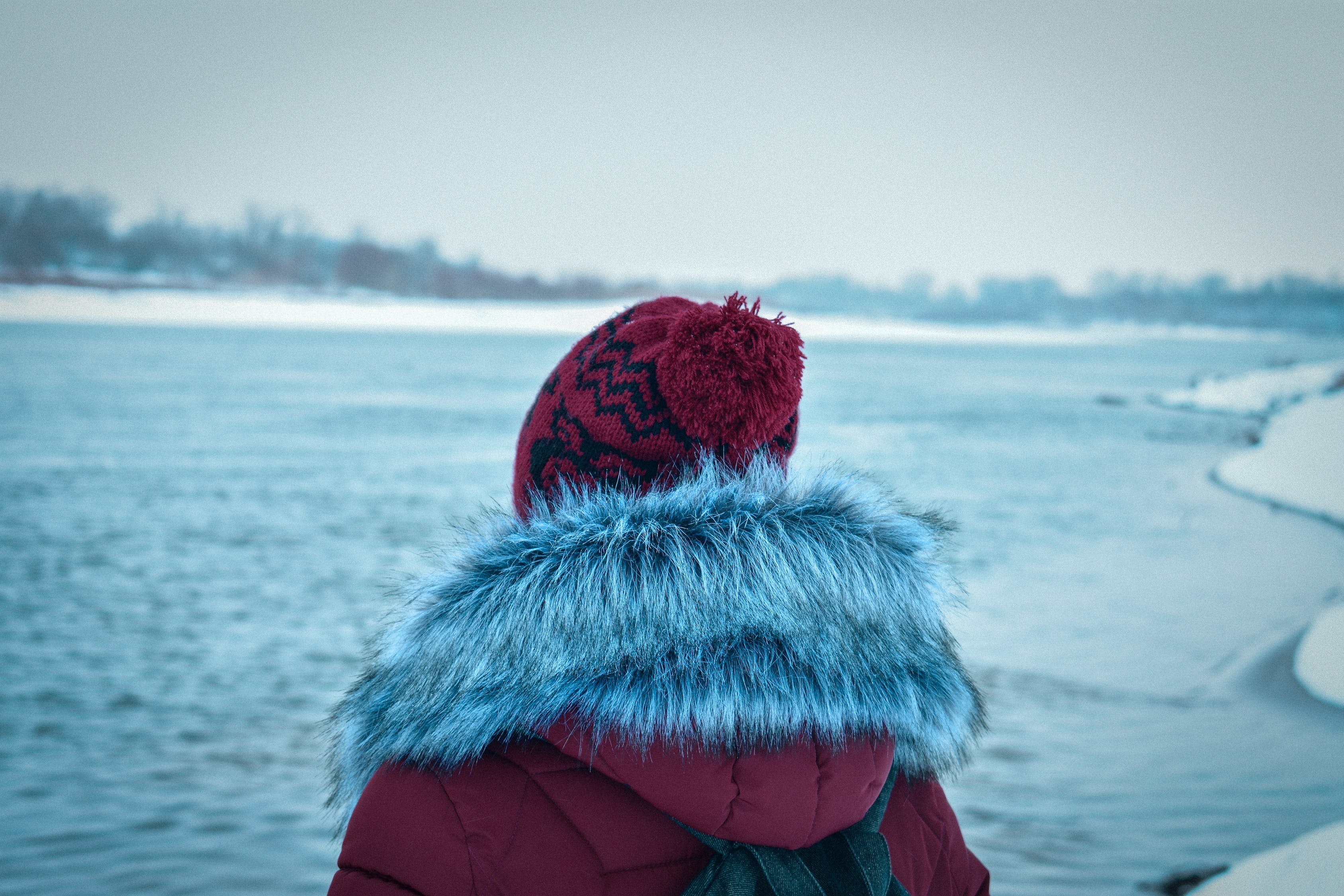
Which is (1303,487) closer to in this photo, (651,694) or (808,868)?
Result: (808,868)

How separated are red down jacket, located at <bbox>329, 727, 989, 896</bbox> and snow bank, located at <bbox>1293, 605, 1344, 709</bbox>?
17.8 ft

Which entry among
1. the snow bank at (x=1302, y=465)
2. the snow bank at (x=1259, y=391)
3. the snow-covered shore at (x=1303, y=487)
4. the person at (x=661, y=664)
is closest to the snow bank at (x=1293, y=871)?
the snow-covered shore at (x=1303, y=487)

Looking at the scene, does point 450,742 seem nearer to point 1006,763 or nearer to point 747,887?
point 747,887

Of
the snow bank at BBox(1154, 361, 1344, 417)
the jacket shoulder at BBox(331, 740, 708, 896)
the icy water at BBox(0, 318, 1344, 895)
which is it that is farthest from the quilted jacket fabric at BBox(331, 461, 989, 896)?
the snow bank at BBox(1154, 361, 1344, 417)

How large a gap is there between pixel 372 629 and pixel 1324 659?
6.20 m

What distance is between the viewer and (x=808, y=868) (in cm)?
108

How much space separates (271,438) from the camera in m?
19.0

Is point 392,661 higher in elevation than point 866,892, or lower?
higher

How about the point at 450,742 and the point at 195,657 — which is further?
the point at 195,657

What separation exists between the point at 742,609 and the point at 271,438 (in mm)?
19686

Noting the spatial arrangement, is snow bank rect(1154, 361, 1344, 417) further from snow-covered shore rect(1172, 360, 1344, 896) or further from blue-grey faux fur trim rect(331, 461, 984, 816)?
blue-grey faux fur trim rect(331, 461, 984, 816)

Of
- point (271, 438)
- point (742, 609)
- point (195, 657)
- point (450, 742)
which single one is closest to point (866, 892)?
point (742, 609)

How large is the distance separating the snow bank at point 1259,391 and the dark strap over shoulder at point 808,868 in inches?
1015

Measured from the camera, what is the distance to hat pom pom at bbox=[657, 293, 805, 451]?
1130 mm
